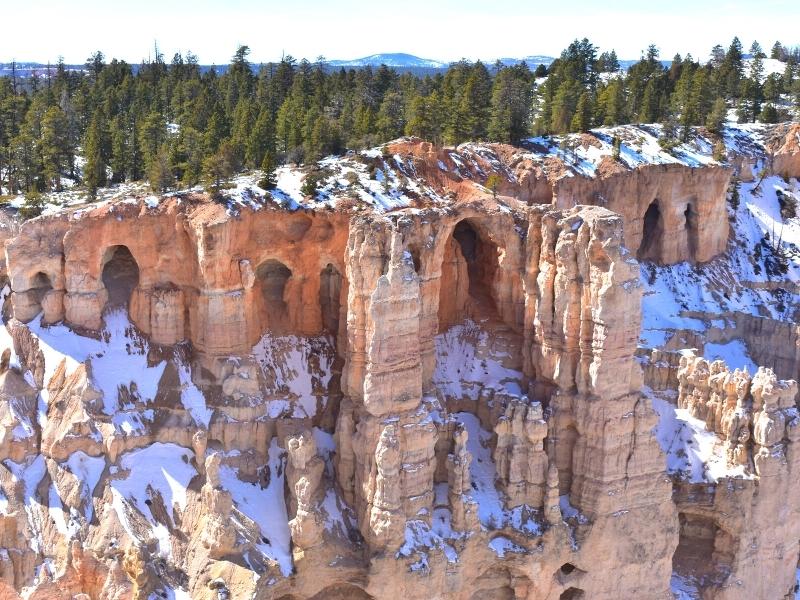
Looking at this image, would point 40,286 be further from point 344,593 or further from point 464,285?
point 464,285

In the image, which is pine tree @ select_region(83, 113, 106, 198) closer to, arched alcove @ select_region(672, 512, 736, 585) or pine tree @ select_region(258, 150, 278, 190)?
pine tree @ select_region(258, 150, 278, 190)

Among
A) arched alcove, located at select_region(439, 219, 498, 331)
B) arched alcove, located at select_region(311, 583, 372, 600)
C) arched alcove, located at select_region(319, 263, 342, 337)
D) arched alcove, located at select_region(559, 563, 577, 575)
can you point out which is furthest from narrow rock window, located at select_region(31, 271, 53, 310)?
arched alcove, located at select_region(559, 563, 577, 575)

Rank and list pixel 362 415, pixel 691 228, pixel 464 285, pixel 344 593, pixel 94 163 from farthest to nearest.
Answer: pixel 691 228, pixel 94 163, pixel 464 285, pixel 344 593, pixel 362 415

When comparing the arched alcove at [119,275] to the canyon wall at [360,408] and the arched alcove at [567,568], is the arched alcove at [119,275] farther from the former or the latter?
the arched alcove at [567,568]

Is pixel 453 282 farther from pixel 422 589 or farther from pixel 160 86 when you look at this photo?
pixel 160 86

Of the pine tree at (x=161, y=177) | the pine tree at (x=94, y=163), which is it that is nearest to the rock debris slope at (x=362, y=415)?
the pine tree at (x=161, y=177)

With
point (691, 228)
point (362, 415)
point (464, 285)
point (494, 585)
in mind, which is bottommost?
point (494, 585)

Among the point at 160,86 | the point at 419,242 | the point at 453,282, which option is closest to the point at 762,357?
the point at 453,282

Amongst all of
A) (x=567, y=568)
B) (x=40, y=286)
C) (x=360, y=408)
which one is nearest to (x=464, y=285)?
(x=360, y=408)
